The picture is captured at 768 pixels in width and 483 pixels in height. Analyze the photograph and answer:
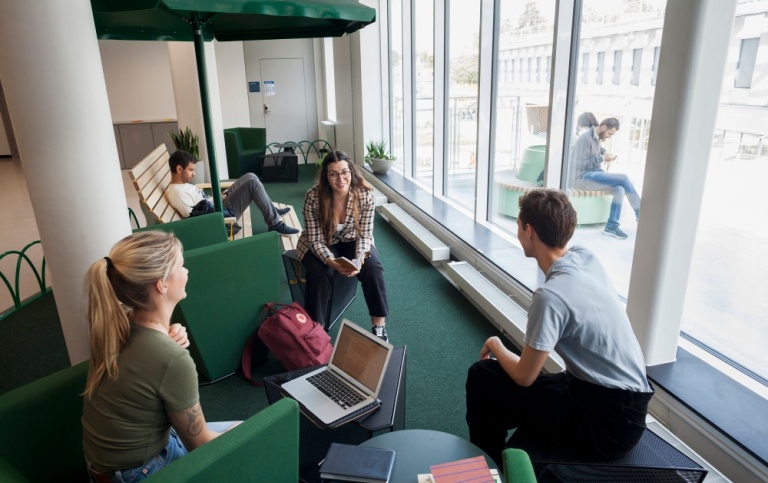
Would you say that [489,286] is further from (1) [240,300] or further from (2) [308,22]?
(2) [308,22]

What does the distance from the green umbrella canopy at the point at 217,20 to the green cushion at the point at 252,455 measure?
1.73 meters

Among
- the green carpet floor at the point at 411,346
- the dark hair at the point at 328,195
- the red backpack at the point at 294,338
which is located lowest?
the green carpet floor at the point at 411,346

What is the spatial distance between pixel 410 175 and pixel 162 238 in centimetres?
620

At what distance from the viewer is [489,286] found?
4.06m

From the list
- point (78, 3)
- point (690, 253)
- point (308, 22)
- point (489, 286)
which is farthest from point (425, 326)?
point (78, 3)

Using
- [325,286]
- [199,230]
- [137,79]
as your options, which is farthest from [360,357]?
[137,79]

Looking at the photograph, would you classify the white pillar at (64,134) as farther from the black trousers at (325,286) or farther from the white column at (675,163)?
the white column at (675,163)

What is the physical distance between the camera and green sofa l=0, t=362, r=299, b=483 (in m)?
1.33

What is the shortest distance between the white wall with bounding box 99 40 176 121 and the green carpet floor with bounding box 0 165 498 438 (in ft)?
24.9

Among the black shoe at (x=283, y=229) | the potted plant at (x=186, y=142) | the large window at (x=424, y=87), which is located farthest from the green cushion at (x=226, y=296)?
the potted plant at (x=186, y=142)

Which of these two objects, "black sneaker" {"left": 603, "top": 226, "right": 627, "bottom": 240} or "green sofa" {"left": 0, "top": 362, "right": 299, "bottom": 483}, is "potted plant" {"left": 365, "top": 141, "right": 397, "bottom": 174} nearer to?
"black sneaker" {"left": 603, "top": 226, "right": 627, "bottom": 240}

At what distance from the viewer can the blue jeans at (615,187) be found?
3266 millimetres

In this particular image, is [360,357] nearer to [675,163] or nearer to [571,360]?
[571,360]

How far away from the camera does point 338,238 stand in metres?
3.62
